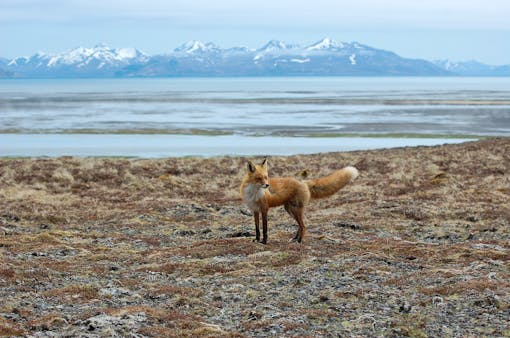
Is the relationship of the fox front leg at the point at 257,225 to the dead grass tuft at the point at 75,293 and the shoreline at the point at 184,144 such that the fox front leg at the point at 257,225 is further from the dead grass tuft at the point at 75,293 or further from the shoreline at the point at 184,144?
the shoreline at the point at 184,144

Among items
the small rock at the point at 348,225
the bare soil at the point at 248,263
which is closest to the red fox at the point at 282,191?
the bare soil at the point at 248,263

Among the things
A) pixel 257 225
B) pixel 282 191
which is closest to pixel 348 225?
pixel 257 225

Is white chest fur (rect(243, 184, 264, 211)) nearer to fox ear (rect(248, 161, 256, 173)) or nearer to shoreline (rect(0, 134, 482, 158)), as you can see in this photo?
fox ear (rect(248, 161, 256, 173))

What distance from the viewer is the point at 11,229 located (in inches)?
826

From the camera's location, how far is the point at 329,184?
17172 mm

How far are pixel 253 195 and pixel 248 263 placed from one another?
1970mm

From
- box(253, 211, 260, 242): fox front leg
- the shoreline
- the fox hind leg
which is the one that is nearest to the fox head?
box(253, 211, 260, 242): fox front leg

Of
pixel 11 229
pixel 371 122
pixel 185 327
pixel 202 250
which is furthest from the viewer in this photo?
pixel 371 122

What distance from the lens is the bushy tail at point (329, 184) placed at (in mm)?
17172

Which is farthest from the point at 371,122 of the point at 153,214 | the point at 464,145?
the point at 153,214

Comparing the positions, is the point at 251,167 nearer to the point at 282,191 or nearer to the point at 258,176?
the point at 258,176

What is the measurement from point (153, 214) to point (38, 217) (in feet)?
12.5

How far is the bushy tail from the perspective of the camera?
676 inches

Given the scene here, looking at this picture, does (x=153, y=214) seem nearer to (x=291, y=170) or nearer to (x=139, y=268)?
(x=139, y=268)
